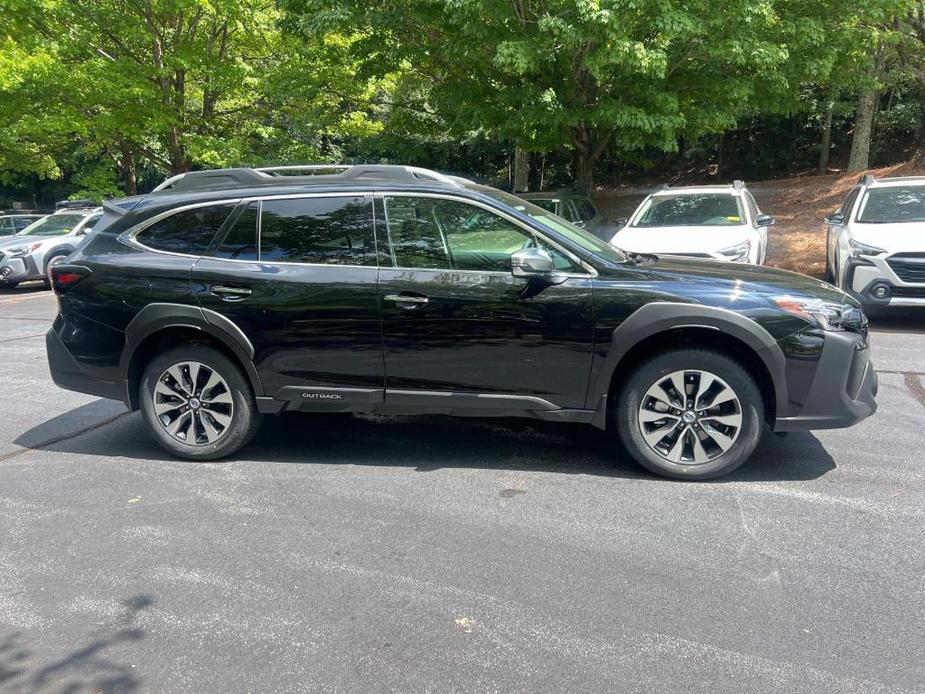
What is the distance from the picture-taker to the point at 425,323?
4.42 m

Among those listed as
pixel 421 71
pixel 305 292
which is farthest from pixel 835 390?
pixel 421 71

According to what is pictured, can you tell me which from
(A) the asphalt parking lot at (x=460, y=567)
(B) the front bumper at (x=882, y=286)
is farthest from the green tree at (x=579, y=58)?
(A) the asphalt parking lot at (x=460, y=567)

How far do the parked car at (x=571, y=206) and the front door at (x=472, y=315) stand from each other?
6.80 metres

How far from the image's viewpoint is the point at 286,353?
4.61m

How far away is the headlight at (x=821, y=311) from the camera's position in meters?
4.16

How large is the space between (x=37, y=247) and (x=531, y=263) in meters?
14.2

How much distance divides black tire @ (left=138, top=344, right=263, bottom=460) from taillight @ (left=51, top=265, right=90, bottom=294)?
28.3 inches

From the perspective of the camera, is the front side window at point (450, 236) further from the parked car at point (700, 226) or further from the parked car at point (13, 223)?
the parked car at point (13, 223)

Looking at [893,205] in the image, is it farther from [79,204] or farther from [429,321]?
[79,204]

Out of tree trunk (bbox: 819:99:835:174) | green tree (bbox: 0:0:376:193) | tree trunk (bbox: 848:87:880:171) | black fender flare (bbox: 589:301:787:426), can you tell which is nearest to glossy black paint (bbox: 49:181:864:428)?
black fender flare (bbox: 589:301:787:426)

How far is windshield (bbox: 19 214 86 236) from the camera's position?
16.0 meters

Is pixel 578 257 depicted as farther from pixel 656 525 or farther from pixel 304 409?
pixel 304 409

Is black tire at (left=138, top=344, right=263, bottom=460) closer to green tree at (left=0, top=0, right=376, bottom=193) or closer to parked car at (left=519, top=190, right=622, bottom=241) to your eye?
parked car at (left=519, top=190, right=622, bottom=241)

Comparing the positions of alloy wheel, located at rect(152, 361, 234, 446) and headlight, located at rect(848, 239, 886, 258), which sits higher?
headlight, located at rect(848, 239, 886, 258)
